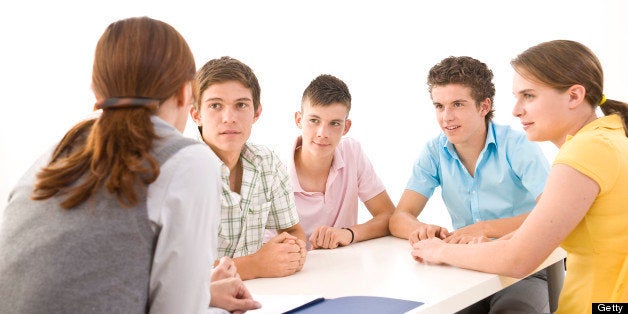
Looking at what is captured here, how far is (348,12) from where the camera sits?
13.9 ft

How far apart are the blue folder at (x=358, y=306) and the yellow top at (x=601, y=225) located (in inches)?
17.8

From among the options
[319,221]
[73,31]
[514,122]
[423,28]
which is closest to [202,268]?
[319,221]

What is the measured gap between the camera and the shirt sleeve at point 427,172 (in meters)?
2.59

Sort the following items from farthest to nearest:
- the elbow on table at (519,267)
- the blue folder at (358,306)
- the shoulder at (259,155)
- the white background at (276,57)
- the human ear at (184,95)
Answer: the white background at (276,57), the shoulder at (259,155), the elbow on table at (519,267), the blue folder at (358,306), the human ear at (184,95)

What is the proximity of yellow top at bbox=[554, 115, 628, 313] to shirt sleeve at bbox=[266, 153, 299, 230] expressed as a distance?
3.10 ft

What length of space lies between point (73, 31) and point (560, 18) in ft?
9.85

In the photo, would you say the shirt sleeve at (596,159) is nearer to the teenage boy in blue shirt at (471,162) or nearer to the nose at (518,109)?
the nose at (518,109)

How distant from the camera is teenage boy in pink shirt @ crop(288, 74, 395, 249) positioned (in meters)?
2.53

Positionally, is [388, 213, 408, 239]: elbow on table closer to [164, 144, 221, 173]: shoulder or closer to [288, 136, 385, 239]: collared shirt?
[288, 136, 385, 239]: collared shirt

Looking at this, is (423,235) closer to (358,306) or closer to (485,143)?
(485,143)

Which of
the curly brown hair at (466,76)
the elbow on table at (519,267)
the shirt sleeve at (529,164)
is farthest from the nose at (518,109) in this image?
the curly brown hair at (466,76)

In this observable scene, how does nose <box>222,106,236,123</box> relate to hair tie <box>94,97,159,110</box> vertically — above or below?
below

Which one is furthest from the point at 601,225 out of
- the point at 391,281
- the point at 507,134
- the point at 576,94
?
the point at 507,134

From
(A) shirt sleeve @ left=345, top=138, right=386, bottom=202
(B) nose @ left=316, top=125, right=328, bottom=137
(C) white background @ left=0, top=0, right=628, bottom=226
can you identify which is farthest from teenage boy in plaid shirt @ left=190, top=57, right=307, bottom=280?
(C) white background @ left=0, top=0, right=628, bottom=226
